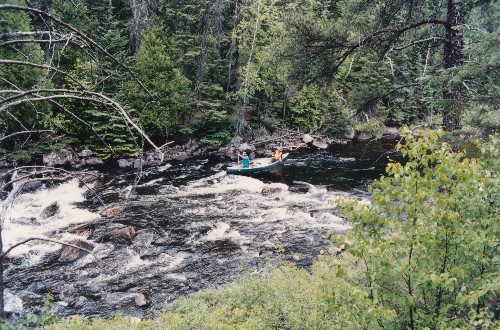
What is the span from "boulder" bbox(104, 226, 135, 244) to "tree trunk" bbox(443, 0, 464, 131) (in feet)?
36.5

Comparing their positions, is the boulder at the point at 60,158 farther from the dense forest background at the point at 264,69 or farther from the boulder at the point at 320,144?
the boulder at the point at 320,144

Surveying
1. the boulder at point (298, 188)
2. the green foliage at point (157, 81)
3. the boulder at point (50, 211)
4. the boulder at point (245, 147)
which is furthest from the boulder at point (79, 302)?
the boulder at point (245, 147)

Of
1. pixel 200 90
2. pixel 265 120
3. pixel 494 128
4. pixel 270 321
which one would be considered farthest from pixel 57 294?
pixel 265 120

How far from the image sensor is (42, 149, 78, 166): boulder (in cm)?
2222

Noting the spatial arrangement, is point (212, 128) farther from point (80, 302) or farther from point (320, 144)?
point (80, 302)

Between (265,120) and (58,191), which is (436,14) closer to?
(58,191)

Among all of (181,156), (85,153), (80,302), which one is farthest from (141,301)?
(181,156)

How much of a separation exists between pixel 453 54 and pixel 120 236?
1218cm

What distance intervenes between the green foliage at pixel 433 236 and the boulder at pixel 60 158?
22.1 m

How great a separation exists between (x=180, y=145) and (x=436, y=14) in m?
20.5

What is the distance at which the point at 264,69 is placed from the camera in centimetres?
2916

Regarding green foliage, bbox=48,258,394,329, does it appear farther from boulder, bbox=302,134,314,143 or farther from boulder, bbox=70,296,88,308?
boulder, bbox=302,134,314,143

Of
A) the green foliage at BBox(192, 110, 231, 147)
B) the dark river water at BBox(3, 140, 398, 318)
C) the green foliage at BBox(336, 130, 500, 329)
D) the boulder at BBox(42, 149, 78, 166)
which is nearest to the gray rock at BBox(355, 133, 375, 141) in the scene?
the dark river water at BBox(3, 140, 398, 318)

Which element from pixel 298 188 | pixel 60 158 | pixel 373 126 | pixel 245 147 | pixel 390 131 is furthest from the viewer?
pixel 390 131
